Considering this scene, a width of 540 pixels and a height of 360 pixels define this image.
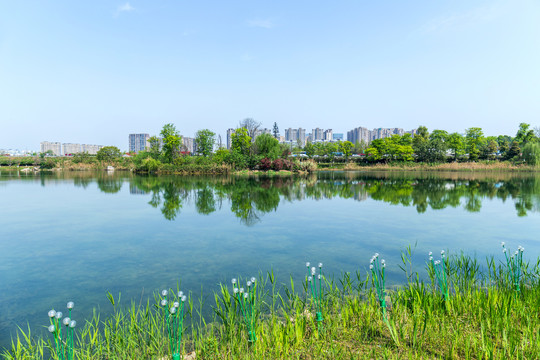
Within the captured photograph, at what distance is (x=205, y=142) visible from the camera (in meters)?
41.8

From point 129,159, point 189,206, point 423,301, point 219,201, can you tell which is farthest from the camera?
point 129,159

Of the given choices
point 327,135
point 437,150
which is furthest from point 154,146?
point 327,135

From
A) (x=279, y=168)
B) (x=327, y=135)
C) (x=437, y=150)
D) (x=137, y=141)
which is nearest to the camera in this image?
(x=279, y=168)

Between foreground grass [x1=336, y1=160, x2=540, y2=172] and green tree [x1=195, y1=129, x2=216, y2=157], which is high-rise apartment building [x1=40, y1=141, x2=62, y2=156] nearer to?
green tree [x1=195, y1=129, x2=216, y2=157]

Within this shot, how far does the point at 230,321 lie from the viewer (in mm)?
2934

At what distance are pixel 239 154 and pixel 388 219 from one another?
89.1ft

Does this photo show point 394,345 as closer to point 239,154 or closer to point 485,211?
point 485,211

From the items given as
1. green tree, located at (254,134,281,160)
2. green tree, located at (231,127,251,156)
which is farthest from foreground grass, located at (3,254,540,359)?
green tree, located at (231,127,251,156)

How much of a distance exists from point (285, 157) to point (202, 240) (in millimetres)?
30956

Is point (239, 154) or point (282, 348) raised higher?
point (239, 154)

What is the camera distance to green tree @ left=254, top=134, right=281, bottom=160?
36.4m

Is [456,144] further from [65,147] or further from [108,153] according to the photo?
[65,147]

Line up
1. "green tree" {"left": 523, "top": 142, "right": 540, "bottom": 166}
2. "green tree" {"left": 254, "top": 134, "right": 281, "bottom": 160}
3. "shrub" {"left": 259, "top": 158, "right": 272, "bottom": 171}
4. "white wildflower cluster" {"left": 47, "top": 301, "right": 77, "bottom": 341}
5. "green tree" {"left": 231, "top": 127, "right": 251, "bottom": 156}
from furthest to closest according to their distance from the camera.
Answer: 1. "green tree" {"left": 523, "top": 142, "right": 540, "bottom": 166}
2. "green tree" {"left": 231, "top": 127, "right": 251, "bottom": 156}
3. "green tree" {"left": 254, "top": 134, "right": 281, "bottom": 160}
4. "shrub" {"left": 259, "top": 158, "right": 272, "bottom": 171}
5. "white wildflower cluster" {"left": 47, "top": 301, "right": 77, "bottom": 341}

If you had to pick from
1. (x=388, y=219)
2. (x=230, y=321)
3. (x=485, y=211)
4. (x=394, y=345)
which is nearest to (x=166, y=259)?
(x=230, y=321)
